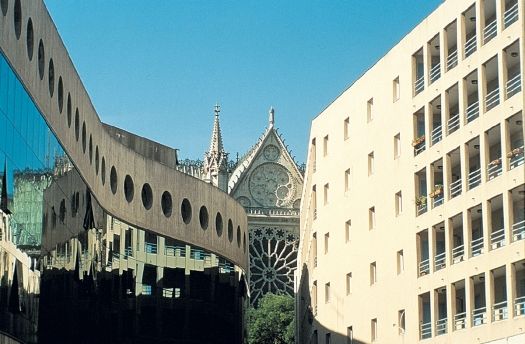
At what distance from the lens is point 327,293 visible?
65.1 metres

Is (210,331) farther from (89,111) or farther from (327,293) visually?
(89,111)

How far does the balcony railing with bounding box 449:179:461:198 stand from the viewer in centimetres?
5146

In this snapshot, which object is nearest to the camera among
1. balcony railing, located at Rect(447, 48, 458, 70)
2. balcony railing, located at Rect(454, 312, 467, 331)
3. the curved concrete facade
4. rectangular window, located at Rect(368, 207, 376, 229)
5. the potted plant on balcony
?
the curved concrete facade

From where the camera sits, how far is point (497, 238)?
4809 centimetres

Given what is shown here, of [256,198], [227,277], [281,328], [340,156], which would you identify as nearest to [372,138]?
[340,156]

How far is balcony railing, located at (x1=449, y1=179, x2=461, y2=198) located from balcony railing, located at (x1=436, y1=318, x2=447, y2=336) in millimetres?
4814

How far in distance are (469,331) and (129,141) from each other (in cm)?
1792

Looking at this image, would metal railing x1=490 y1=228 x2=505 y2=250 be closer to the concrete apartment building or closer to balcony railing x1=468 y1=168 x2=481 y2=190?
the concrete apartment building

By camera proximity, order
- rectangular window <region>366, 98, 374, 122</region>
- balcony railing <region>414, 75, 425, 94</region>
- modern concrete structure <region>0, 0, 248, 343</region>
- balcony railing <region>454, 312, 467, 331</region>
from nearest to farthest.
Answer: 1. modern concrete structure <region>0, 0, 248, 343</region>
2. balcony railing <region>454, 312, 467, 331</region>
3. balcony railing <region>414, 75, 425, 94</region>
4. rectangular window <region>366, 98, 374, 122</region>

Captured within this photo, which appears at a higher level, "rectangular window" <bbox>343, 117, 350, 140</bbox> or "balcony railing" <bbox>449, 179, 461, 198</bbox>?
"rectangular window" <bbox>343, 117, 350, 140</bbox>

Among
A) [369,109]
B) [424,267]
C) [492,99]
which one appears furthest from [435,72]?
[424,267]

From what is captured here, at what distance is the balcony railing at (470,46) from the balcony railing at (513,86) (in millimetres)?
3176

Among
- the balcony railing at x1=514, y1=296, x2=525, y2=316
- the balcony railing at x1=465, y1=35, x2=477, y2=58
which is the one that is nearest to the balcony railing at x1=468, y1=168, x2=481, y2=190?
the balcony railing at x1=465, y1=35, x2=477, y2=58

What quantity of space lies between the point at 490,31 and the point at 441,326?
453 inches
